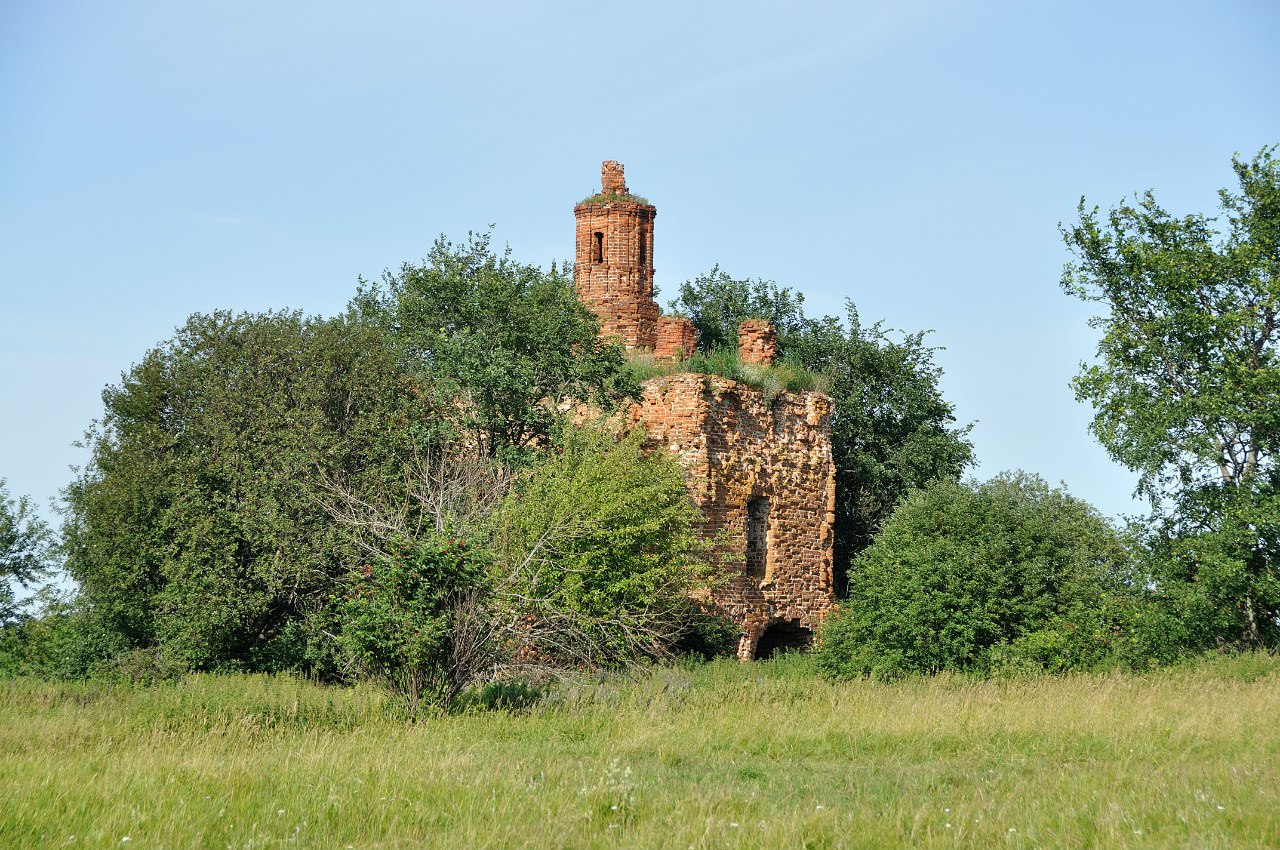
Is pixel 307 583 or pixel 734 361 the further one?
pixel 734 361

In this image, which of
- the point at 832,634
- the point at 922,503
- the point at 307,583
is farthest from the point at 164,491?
the point at 922,503

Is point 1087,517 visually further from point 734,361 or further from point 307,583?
point 307,583

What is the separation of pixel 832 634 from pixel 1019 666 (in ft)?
11.1

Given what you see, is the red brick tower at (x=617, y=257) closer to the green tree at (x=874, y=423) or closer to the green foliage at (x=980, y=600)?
the green tree at (x=874, y=423)

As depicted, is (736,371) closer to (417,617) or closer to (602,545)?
(602,545)

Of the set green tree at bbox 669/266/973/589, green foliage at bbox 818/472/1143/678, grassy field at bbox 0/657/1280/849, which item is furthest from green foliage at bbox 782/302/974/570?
grassy field at bbox 0/657/1280/849

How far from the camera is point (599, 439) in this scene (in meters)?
20.2

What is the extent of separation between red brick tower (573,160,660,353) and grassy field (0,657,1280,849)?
15.1m

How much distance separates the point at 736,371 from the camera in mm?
24078

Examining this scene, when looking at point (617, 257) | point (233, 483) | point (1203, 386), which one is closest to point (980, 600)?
point (1203, 386)

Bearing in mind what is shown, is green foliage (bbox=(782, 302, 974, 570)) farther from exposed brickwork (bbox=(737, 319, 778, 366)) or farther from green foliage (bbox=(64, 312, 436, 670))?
green foliage (bbox=(64, 312, 436, 670))

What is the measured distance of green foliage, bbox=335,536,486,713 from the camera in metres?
12.7

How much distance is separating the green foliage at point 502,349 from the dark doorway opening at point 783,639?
5923 millimetres

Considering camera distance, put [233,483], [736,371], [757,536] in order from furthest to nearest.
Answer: [736,371], [757,536], [233,483]
